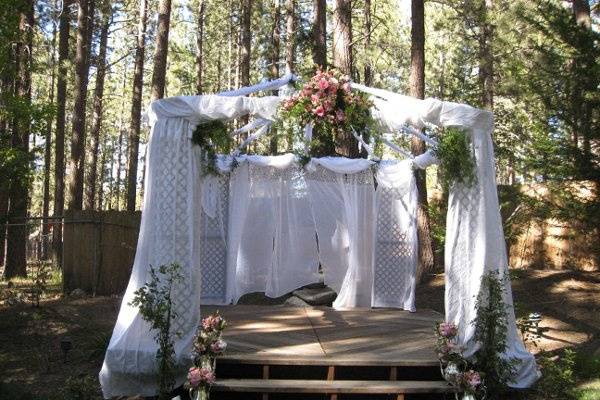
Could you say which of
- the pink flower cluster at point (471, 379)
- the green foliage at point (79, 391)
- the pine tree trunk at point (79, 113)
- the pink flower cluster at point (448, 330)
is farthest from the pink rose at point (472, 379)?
the pine tree trunk at point (79, 113)

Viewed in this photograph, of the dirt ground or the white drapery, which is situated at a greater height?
the white drapery

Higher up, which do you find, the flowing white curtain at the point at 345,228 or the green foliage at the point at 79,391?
the flowing white curtain at the point at 345,228

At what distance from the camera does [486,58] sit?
1381 cm

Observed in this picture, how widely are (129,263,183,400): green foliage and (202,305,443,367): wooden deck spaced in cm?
55

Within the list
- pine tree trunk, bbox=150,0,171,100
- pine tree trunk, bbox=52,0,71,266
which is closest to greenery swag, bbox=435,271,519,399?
pine tree trunk, bbox=150,0,171,100

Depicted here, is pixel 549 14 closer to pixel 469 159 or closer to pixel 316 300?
pixel 469 159

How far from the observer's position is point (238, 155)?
9.12m

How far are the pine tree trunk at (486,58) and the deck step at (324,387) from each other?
9437 millimetres

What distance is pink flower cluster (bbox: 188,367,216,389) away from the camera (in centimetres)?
443

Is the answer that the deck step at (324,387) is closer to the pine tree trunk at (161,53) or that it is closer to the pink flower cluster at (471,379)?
the pink flower cluster at (471,379)

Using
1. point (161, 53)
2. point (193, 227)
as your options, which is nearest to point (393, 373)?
point (193, 227)

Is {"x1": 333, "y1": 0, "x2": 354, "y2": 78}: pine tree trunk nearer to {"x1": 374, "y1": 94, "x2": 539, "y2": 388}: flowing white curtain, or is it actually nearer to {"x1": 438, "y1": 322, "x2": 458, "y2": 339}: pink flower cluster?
{"x1": 374, "y1": 94, "x2": 539, "y2": 388}: flowing white curtain

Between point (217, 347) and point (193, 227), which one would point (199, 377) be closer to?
point (217, 347)

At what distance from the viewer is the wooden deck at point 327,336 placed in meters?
5.19
